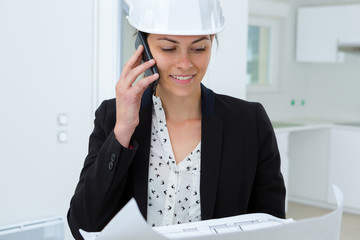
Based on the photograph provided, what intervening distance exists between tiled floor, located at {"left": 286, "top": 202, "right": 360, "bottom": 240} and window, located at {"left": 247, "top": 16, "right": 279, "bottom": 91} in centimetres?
132

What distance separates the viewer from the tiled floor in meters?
4.40

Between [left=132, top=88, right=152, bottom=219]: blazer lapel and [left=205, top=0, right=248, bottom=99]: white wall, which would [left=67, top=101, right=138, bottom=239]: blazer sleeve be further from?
[left=205, top=0, right=248, bottom=99]: white wall

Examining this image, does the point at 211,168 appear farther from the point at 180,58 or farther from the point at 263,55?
the point at 263,55

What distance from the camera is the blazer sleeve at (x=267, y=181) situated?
4.07ft

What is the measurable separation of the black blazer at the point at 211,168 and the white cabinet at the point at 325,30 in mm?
4386

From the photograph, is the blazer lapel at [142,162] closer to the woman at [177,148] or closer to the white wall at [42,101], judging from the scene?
the woman at [177,148]

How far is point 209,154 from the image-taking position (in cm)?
123

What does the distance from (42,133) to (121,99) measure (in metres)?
1.48

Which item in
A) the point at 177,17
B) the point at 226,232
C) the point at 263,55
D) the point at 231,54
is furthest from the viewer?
the point at 263,55

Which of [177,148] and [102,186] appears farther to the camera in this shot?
[177,148]

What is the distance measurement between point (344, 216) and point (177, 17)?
4.54m

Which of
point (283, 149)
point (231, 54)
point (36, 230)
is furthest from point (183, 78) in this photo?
point (283, 149)

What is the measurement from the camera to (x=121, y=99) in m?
1.10

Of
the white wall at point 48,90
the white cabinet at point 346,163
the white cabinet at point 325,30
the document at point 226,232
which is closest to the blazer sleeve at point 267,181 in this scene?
the document at point 226,232
